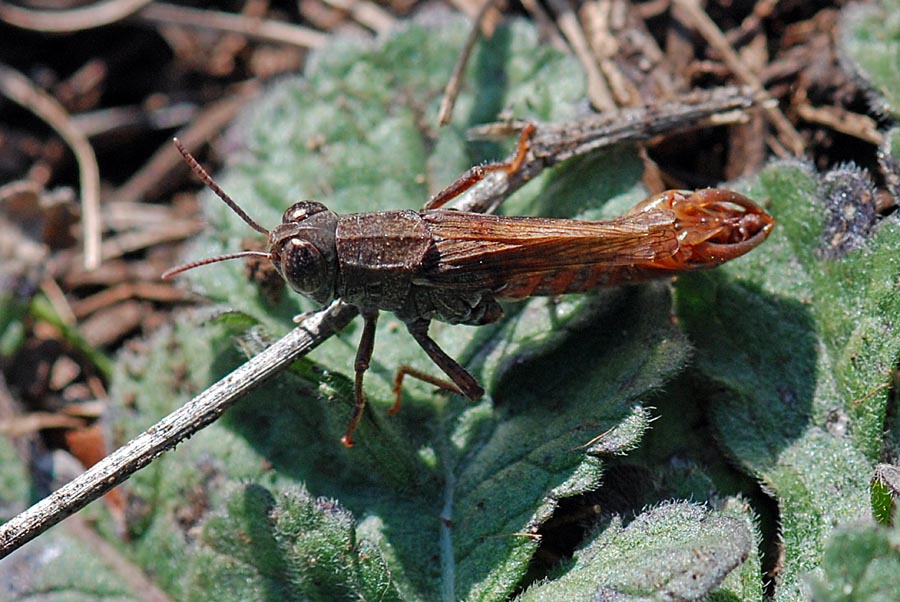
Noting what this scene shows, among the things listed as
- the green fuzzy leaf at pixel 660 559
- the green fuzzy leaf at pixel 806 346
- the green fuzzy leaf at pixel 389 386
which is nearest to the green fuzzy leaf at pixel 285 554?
the green fuzzy leaf at pixel 389 386

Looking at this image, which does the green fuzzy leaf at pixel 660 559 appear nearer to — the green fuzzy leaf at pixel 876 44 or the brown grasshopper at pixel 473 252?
the brown grasshopper at pixel 473 252

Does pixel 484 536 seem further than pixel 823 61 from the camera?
No

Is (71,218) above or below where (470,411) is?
above

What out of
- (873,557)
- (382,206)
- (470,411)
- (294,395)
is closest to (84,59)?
(382,206)

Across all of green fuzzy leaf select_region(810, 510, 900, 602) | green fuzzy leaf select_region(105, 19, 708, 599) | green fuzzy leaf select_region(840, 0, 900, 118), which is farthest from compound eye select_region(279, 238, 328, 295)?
green fuzzy leaf select_region(840, 0, 900, 118)

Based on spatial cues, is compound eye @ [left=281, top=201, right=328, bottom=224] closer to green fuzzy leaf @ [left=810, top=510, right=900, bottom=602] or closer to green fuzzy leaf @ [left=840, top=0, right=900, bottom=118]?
green fuzzy leaf @ [left=810, top=510, right=900, bottom=602]

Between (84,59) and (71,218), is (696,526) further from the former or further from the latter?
(84,59)

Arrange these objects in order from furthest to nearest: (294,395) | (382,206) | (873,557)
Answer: (382,206) → (294,395) → (873,557)
